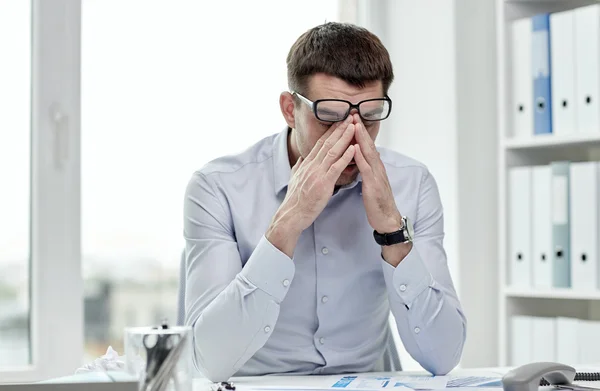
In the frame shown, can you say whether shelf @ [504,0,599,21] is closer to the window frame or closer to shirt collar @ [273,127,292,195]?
shirt collar @ [273,127,292,195]

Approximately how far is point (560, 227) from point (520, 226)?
0.50ft

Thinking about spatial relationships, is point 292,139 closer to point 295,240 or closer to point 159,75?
point 295,240

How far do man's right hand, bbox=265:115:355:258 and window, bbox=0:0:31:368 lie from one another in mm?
1253

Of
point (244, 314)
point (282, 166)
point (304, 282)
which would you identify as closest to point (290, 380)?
point (244, 314)

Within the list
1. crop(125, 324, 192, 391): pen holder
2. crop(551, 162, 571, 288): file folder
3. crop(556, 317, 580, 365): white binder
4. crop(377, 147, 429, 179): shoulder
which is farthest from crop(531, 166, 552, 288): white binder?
crop(125, 324, 192, 391): pen holder

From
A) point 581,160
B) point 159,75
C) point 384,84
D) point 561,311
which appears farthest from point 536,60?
point 159,75

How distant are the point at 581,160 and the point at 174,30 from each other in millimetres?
1406

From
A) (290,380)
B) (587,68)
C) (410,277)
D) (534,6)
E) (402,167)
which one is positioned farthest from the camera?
(534,6)

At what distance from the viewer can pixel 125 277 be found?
2.86 meters

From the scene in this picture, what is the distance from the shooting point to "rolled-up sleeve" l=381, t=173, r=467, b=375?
169 centimetres

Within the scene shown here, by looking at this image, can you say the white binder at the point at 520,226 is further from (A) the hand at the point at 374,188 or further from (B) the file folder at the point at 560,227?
(A) the hand at the point at 374,188

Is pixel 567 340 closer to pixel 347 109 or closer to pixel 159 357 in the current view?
pixel 347 109

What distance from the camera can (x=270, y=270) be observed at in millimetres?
1632

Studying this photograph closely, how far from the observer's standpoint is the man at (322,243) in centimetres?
166
